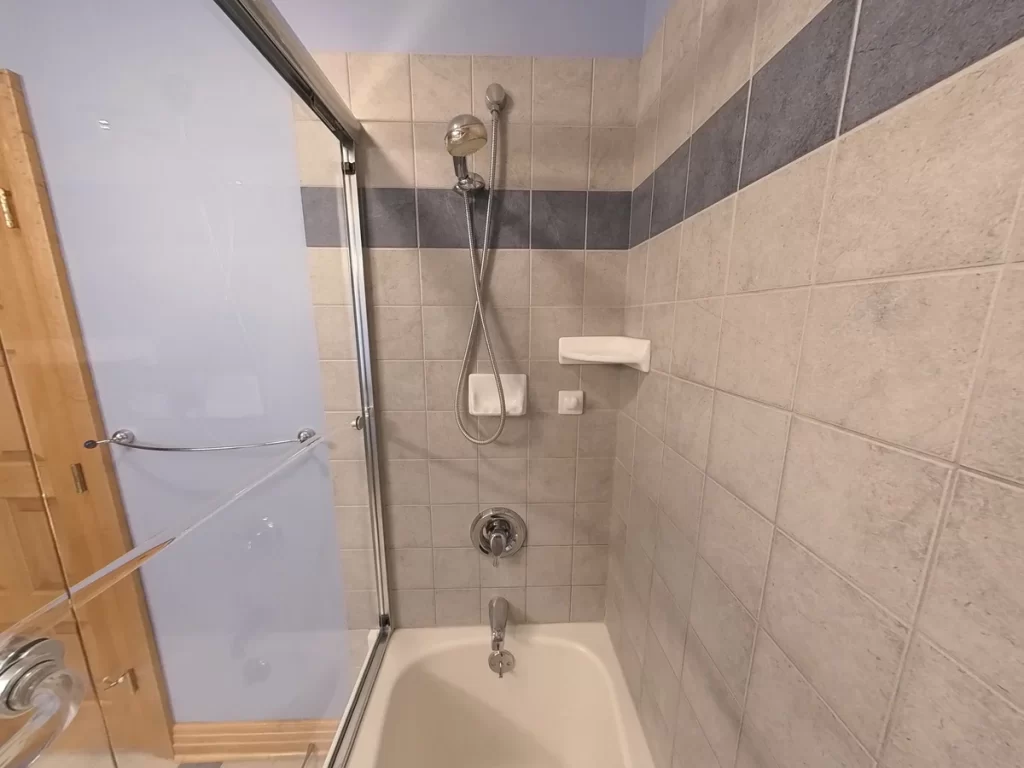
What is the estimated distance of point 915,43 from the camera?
12.9 inches

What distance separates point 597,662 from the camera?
3.85 feet

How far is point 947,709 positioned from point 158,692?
4.44 feet

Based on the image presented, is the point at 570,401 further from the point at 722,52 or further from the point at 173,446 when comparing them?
the point at 173,446

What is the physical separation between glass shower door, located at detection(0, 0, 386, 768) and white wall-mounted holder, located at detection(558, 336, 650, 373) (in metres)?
0.68

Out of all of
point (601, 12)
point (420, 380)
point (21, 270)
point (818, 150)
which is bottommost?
point (420, 380)

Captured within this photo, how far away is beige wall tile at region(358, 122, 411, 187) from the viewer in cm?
101

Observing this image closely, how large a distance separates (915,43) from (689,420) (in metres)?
0.57

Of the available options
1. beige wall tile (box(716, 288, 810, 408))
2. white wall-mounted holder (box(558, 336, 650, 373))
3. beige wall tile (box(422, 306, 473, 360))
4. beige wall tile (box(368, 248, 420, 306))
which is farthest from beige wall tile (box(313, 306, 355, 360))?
beige wall tile (box(716, 288, 810, 408))

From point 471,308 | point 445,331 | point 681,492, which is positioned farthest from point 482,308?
point 681,492

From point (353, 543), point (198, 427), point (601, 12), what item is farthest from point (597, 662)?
point (601, 12)

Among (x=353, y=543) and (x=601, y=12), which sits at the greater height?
(x=601, y=12)

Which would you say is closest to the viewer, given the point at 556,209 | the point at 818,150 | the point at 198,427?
the point at 818,150

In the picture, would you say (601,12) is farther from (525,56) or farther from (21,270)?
(21,270)

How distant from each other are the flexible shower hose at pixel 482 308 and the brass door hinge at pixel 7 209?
0.85m
